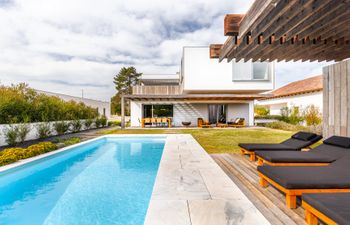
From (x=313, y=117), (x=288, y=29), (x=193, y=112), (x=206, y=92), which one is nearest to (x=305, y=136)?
(x=288, y=29)

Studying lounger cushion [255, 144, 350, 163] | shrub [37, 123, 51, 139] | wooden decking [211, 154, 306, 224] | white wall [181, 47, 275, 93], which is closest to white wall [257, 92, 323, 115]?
white wall [181, 47, 275, 93]

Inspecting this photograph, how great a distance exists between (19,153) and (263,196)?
6.37 m

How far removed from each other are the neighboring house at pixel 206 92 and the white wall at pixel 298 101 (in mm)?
5831

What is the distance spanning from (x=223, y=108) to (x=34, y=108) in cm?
1532

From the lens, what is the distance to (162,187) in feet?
10.9

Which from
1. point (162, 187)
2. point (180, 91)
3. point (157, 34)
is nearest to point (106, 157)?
point (162, 187)

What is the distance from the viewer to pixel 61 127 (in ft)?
40.5

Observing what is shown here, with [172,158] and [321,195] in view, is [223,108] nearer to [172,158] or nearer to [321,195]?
[172,158]

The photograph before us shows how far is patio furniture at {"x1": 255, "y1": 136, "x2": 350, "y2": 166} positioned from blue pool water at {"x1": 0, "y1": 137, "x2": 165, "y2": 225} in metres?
2.56

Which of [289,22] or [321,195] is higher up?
[289,22]

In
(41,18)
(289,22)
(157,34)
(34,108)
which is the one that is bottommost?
(34,108)

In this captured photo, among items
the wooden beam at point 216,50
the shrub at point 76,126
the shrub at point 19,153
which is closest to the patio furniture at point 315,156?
the wooden beam at point 216,50

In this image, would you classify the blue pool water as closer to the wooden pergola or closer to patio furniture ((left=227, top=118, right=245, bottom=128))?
the wooden pergola

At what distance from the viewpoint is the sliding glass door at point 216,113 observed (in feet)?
65.9
